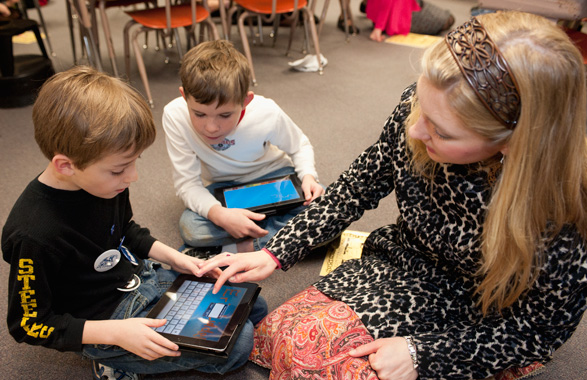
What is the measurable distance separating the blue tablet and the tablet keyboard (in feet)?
1.29

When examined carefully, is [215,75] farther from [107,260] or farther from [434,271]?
[434,271]

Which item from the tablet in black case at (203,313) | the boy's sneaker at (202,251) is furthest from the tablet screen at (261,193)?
the tablet in black case at (203,313)

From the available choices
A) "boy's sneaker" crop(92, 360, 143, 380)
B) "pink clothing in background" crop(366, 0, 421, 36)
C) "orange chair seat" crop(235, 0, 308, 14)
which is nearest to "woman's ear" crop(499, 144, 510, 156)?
"boy's sneaker" crop(92, 360, 143, 380)

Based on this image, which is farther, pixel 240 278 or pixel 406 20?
pixel 406 20

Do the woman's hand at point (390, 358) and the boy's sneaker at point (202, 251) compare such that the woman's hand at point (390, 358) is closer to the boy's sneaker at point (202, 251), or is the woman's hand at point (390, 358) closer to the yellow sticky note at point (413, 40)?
the boy's sneaker at point (202, 251)

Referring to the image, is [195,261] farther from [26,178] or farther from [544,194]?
[26,178]

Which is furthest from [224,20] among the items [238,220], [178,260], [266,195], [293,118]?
[178,260]

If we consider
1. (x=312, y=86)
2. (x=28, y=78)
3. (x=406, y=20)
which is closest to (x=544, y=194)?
(x=312, y=86)

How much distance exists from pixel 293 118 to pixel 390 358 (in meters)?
1.73

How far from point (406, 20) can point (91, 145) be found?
3.44 metres

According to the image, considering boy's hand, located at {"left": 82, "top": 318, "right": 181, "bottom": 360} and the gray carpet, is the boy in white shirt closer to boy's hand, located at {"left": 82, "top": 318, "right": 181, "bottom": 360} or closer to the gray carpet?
the gray carpet

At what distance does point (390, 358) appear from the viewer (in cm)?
91

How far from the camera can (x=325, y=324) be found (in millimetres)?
998

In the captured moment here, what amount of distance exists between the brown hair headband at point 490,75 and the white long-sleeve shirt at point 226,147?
850 millimetres
